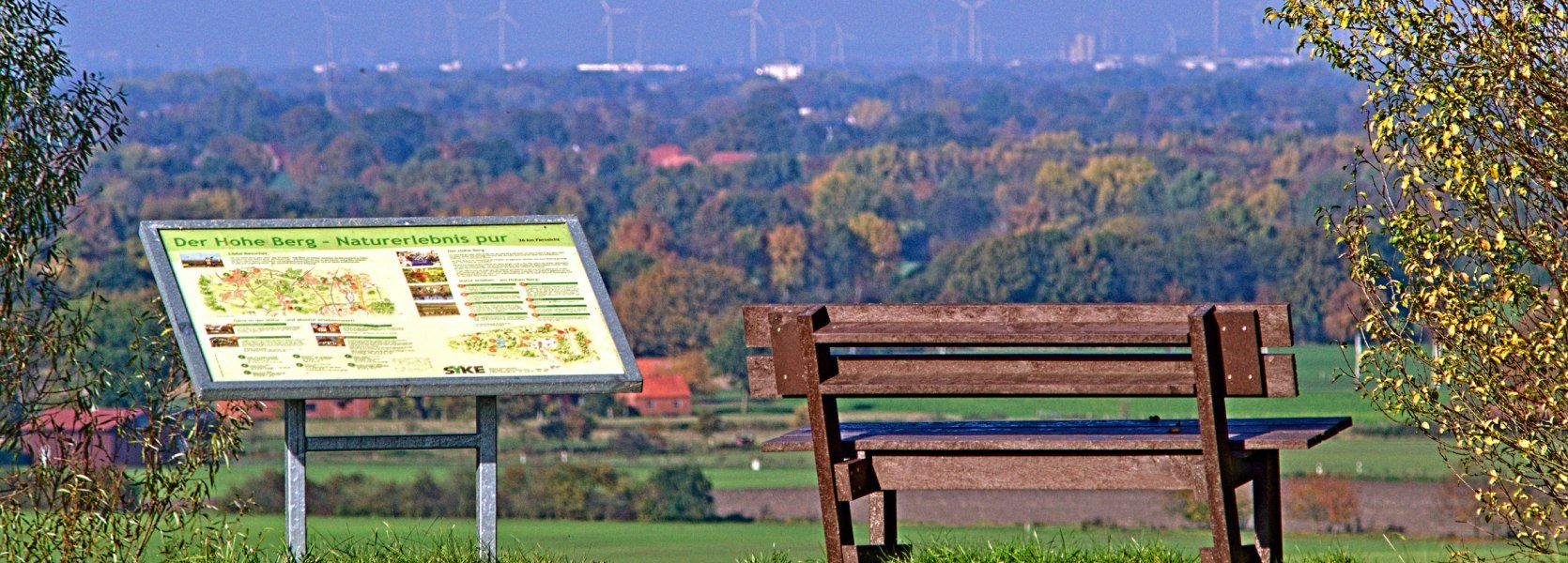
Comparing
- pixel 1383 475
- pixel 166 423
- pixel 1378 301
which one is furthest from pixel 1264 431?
pixel 1383 475

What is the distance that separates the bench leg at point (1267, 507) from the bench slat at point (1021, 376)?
41 cm

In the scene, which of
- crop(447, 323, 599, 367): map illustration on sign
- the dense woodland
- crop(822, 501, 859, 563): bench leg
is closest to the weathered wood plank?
crop(822, 501, 859, 563): bench leg

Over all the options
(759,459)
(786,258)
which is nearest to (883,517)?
(759,459)

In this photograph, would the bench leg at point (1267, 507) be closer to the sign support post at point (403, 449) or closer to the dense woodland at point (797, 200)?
the sign support post at point (403, 449)

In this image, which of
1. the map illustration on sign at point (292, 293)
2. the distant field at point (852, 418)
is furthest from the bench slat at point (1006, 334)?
the distant field at point (852, 418)

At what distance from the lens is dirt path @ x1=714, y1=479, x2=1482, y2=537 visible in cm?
5884

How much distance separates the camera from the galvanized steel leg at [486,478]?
5.98m

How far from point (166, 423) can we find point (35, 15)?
1554 millimetres

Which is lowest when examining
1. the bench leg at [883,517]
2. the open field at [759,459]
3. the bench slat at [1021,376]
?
the open field at [759,459]

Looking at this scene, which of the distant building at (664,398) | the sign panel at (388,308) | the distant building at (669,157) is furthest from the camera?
the distant building at (669,157)

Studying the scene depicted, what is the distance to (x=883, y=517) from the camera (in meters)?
6.43

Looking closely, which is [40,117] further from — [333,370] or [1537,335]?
[1537,335]

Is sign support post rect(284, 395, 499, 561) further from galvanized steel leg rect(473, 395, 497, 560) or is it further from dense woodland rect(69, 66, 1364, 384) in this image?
dense woodland rect(69, 66, 1364, 384)

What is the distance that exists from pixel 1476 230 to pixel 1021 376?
1.35m
